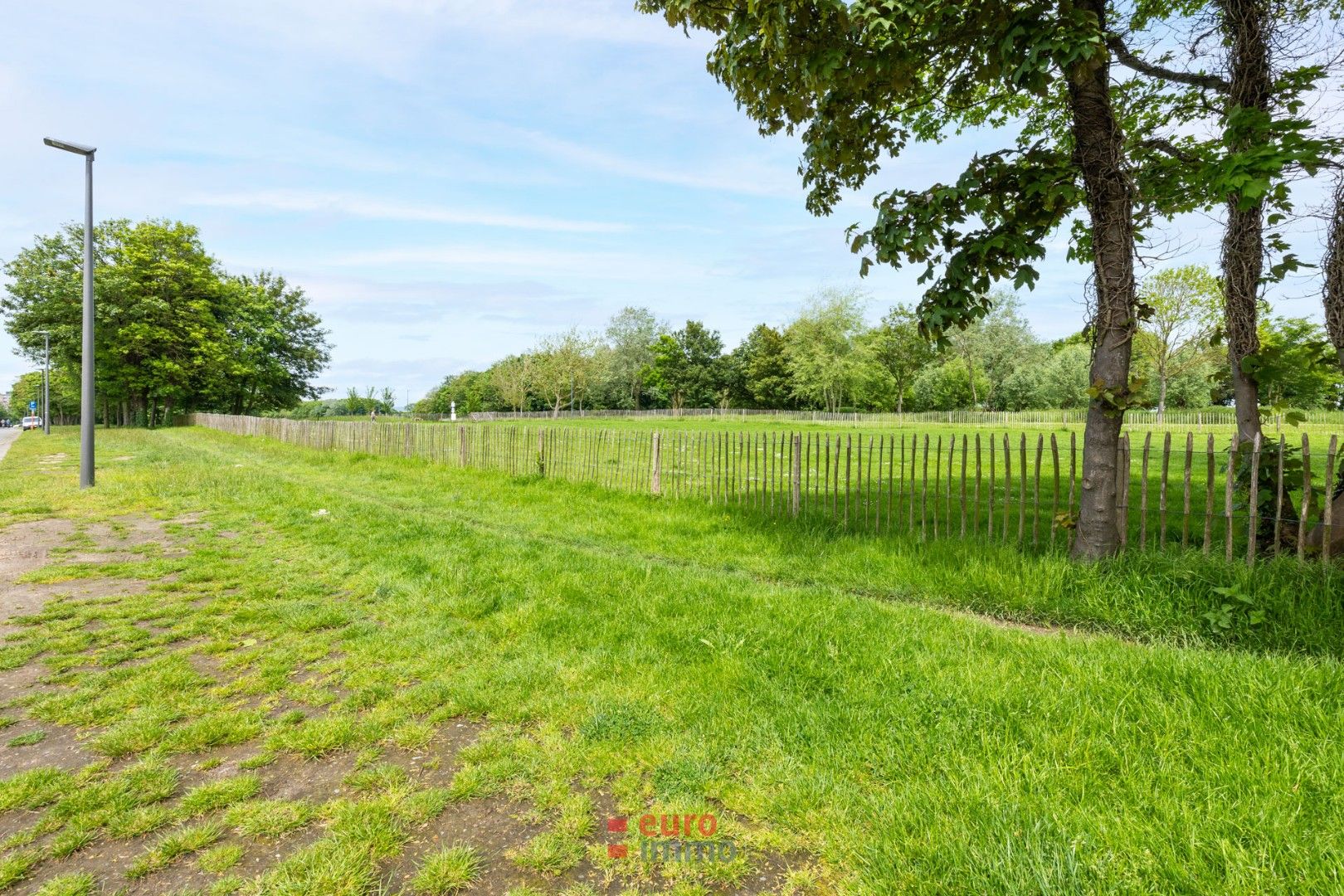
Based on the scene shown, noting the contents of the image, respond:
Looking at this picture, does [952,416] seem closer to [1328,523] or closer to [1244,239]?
[1244,239]

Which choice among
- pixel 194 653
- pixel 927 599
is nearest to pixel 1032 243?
pixel 927 599

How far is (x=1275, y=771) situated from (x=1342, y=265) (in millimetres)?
5068

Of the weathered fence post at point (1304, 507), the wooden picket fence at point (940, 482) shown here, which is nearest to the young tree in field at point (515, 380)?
the wooden picket fence at point (940, 482)

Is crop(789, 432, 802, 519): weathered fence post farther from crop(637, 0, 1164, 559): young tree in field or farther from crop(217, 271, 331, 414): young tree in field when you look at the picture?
crop(217, 271, 331, 414): young tree in field

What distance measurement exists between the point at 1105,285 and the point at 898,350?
71564 mm

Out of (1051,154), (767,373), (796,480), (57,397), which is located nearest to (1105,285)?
(1051,154)

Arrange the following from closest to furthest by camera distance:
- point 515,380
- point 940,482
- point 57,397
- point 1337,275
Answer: point 1337,275
point 940,482
point 515,380
point 57,397

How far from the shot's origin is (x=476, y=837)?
2.61 m

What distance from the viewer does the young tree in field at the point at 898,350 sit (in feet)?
232

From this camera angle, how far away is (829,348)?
227 ft

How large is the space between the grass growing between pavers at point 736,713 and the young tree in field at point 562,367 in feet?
227

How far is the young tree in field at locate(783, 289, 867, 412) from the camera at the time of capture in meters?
67.8

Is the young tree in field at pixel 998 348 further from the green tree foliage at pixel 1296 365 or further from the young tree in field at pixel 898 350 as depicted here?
the green tree foliage at pixel 1296 365

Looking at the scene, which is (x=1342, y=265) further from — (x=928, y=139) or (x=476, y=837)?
(x=476, y=837)
